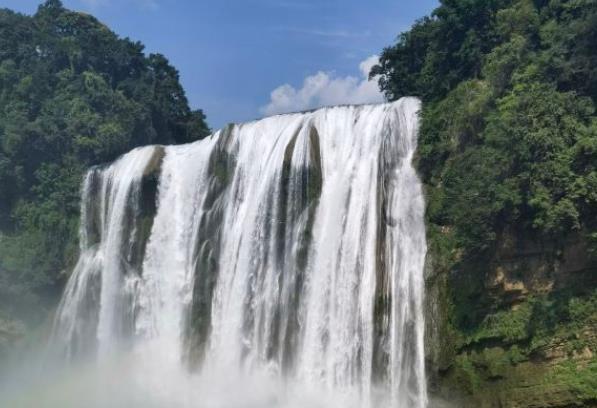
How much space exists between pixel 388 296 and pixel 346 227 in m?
2.27

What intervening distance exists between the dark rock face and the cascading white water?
68 cm

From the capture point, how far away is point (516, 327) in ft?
47.0

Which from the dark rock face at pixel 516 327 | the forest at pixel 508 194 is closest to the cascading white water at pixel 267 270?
the dark rock face at pixel 516 327

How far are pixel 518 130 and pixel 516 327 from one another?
177 inches

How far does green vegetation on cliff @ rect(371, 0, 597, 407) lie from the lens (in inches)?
540

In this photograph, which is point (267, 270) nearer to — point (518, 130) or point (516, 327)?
point (516, 327)

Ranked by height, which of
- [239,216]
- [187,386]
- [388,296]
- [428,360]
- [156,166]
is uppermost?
[156,166]

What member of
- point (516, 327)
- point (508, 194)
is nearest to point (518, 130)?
point (508, 194)

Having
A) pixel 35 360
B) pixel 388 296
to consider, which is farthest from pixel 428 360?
pixel 35 360

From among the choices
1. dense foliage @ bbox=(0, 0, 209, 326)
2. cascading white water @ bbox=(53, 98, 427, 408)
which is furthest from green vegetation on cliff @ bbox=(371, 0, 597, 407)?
dense foliage @ bbox=(0, 0, 209, 326)

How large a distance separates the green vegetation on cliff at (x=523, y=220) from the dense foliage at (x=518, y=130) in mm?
31

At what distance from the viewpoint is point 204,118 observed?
115 ft

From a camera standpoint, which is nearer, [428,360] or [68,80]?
[428,360]

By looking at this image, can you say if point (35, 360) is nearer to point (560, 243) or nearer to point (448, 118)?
point (448, 118)
